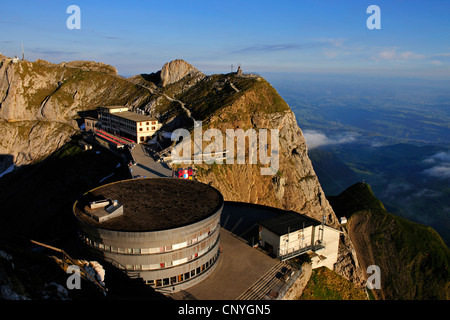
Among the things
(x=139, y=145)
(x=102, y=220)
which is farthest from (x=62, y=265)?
(x=139, y=145)

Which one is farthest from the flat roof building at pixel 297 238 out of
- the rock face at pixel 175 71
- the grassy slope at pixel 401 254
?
the rock face at pixel 175 71

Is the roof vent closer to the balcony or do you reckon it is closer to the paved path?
the balcony

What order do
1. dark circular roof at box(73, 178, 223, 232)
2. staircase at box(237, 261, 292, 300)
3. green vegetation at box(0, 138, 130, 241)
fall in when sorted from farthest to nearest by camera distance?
green vegetation at box(0, 138, 130, 241) < dark circular roof at box(73, 178, 223, 232) < staircase at box(237, 261, 292, 300)

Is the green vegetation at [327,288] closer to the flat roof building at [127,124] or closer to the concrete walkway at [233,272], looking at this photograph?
the concrete walkway at [233,272]

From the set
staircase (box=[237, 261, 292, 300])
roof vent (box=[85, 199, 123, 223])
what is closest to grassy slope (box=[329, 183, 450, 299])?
staircase (box=[237, 261, 292, 300])

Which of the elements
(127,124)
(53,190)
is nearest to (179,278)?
Result: (53,190)

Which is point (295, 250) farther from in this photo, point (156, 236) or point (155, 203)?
point (156, 236)

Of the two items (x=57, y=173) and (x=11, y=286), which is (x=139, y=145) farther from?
(x=11, y=286)
